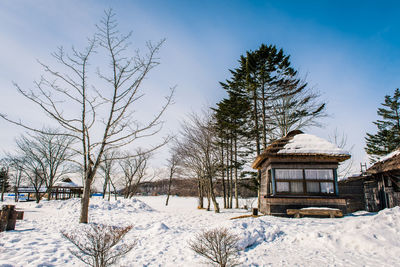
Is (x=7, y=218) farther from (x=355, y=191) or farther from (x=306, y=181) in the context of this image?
(x=355, y=191)

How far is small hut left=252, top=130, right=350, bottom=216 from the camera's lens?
38.2 feet

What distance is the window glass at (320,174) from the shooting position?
1210 cm

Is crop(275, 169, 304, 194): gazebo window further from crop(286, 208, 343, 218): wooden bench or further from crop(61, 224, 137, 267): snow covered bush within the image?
crop(61, 224, 137, 267): snow covered bush

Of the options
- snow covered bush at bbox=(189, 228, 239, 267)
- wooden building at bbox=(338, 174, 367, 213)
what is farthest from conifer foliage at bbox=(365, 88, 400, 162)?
snow covered bush at bbox=(189, 228, 239, 267)

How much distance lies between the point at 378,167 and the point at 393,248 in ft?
43.9

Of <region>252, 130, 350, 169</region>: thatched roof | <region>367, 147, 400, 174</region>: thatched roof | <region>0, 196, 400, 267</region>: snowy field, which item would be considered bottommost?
<region>0, 196, 400, 267</region>: snowy field

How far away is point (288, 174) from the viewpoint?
12320mm

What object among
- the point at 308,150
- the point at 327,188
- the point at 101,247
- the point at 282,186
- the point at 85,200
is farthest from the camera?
the point at 282,186

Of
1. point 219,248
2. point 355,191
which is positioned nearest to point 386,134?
point 355,191

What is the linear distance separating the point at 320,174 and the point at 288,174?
168cm

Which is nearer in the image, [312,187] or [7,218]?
[7,218]

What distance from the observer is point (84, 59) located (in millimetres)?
10156

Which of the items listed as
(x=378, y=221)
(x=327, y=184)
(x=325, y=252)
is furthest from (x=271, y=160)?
(x=325, y=252)

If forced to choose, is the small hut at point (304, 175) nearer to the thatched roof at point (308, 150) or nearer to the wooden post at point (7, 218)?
the thatched roof at point (308, 150)
